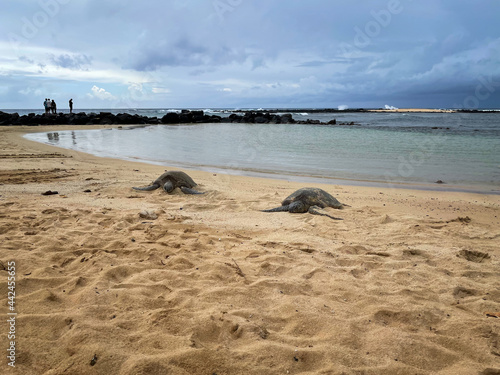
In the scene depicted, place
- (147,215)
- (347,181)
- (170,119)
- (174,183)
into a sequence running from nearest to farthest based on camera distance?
(147,215) → (174,183) → (347,181) → (170,119)

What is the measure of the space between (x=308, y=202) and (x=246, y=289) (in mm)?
3368

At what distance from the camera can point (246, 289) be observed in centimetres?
316

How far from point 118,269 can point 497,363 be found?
3515mm

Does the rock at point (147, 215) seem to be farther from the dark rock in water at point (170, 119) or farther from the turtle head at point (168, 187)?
the dark rock in water at point (170, 119)

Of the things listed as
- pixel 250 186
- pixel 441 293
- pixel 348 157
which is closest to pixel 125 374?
pixel 441 293

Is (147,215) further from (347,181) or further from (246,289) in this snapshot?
Result: (347,181)

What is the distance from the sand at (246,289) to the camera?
2229mm

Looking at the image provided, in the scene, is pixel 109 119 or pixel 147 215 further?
pixel 109 119

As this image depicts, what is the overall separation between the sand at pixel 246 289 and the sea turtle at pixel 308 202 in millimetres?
249

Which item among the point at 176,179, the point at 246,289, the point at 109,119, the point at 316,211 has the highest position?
the point at 109,119

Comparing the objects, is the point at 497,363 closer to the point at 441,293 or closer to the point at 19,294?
the point at 441,293

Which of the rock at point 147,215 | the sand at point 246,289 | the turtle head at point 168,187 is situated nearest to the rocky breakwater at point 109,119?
the turtle head at point 168,187

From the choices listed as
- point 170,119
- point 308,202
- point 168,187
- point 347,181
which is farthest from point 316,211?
point 170,119

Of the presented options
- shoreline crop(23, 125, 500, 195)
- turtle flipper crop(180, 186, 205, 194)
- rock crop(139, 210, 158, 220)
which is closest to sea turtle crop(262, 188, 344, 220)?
turtle flipper crop(180, 186, 205, 194)
